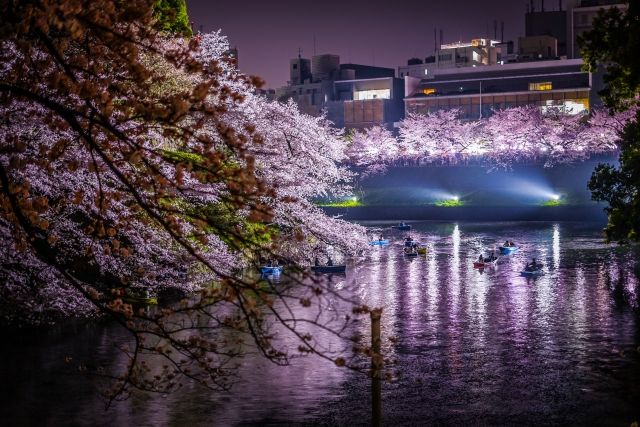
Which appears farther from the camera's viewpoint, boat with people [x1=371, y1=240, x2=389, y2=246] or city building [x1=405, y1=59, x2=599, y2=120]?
city building [x1=405, y1=59, x2=599, y2=120]

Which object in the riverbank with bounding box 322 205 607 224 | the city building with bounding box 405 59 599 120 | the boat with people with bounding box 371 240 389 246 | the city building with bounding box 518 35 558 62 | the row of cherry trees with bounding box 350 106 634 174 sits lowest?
the boat with people with bounding box 371 240 389 246

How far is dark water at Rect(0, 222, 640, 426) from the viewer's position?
12.2 m

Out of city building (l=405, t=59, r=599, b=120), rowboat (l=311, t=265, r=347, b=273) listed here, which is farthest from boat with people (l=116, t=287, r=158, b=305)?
city building (l=405, t=59, r=599, b=120)

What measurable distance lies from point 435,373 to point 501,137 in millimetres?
56371

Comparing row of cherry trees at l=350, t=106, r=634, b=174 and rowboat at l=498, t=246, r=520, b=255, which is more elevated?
row of cherry trees at l=350, t=106, r=634, b=174

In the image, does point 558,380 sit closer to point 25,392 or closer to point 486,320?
point 486,320

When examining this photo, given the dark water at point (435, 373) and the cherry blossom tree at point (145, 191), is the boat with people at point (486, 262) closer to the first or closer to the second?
the dark water at point (435, 373)

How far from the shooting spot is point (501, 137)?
68.3 metres

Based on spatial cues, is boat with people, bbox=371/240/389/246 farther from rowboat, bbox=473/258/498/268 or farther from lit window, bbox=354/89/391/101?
lit window, bbox=354/89/391/101

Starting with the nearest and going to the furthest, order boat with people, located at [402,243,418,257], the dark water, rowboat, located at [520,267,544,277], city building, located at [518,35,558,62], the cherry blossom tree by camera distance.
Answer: the cherry blossom tree, the dark water, rowboat, located at [520,267,544,277], boat with people, located at [402,243,418,257], city building, located at [518,35,558,62]

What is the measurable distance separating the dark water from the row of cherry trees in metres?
39.1

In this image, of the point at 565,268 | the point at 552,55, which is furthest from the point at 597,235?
the point at 552,55

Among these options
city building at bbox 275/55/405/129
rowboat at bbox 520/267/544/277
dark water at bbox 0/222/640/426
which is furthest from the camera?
city building at bbox 275/55/405/129

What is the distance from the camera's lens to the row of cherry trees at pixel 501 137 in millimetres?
63125
